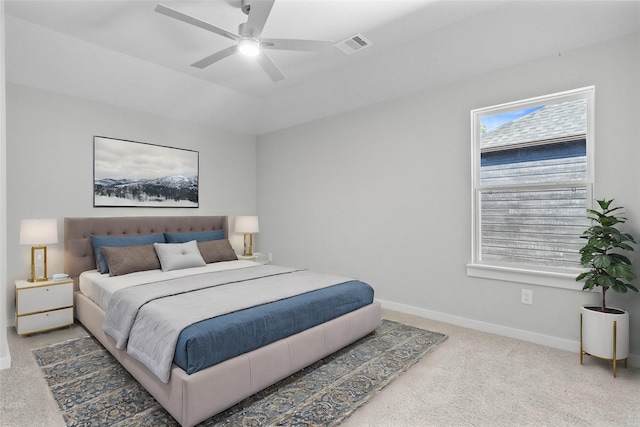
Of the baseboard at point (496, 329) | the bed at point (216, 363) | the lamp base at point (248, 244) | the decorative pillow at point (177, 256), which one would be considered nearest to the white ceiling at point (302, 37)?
the bed at point (216, 363)

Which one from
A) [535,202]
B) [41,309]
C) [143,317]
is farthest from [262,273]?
[535,202]

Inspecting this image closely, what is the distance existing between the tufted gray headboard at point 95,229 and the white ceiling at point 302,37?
1.42m

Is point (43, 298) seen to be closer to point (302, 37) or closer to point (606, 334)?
point (302, 37)

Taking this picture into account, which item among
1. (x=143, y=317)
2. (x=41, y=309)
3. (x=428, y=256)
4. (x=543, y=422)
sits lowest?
(x=543, y=422)

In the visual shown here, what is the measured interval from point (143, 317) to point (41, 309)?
174 cm

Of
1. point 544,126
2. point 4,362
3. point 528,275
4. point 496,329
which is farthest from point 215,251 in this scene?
point 544,126

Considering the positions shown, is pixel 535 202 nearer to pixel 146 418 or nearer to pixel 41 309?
pixel 146 418

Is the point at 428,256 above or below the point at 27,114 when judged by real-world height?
below

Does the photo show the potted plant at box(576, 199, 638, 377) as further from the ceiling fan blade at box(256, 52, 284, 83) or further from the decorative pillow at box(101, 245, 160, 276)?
the decorative pillow at box(101, 245, 160, 276)

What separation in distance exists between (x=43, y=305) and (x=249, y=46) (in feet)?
10.2

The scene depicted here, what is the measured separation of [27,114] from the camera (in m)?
3.46

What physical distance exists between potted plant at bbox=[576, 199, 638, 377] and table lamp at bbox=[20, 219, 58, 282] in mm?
4716

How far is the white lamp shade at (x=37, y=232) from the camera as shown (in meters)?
3.16

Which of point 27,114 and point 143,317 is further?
point 27,114
